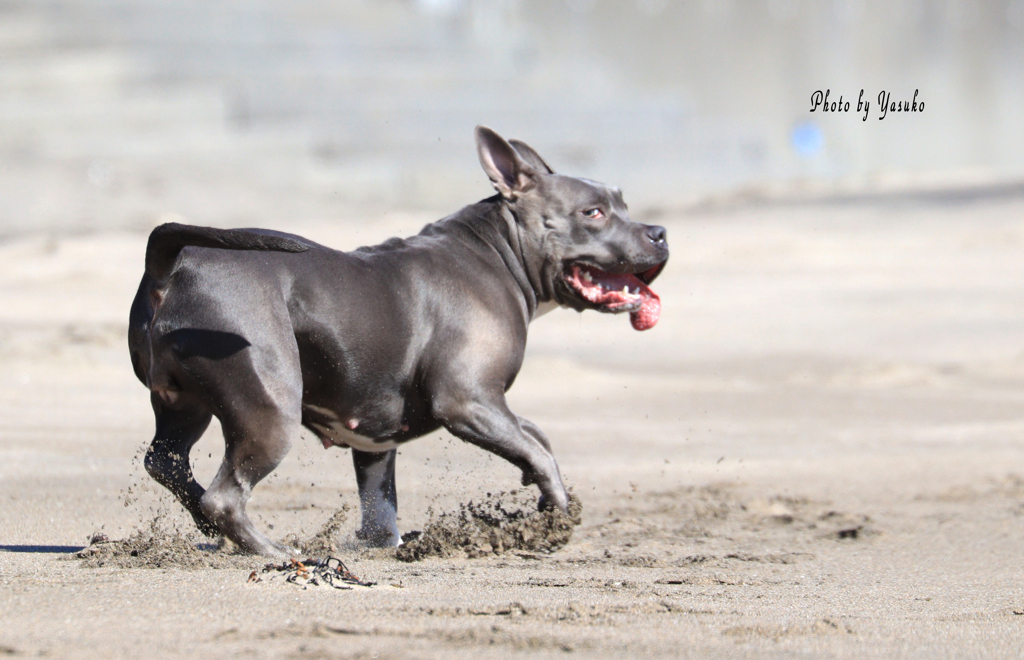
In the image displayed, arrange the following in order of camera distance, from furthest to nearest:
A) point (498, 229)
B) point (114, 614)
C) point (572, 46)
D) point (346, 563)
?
point (572, 46)
point (498, 229)
point (346, 563)
point (114, 614)

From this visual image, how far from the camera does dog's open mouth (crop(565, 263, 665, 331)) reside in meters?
5.38

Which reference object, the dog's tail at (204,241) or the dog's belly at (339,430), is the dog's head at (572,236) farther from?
the dog's tail at (204,241)

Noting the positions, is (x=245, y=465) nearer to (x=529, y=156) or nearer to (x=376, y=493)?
(x=376, y=493)

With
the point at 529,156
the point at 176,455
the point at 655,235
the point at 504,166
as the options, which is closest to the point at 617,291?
the point at 655,235

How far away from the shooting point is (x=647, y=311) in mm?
5473

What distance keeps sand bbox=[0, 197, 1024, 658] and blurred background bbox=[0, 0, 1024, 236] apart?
7917mm

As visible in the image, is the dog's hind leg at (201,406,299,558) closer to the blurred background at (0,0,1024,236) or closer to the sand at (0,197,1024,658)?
the sand at (0,197,1024,658)

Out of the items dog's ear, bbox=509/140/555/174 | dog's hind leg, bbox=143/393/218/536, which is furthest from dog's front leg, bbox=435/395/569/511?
dog's ear, bbox=509/140/555/174

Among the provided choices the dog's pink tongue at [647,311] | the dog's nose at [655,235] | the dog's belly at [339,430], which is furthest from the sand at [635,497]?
Result: the dog's nose at [655,235]

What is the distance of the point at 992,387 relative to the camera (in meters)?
10.4

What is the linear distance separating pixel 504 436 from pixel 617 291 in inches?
37.2

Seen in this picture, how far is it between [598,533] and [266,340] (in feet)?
6.46

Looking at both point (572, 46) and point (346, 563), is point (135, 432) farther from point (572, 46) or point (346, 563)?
point (572, 46)

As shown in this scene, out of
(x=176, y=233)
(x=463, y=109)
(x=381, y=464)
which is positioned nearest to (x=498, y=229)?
(x=381, y=464)
